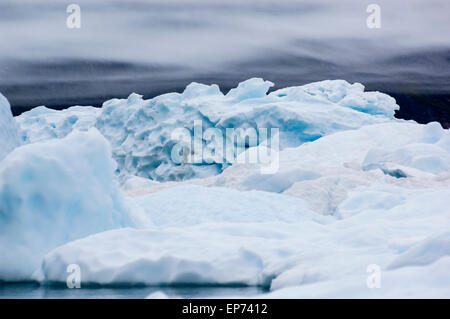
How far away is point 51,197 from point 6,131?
4.23 m

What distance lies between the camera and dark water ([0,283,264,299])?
532 cm

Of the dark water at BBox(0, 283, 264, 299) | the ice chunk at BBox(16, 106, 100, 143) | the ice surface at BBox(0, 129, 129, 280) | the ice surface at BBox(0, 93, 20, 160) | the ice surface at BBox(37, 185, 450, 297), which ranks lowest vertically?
the dark water at BBox(0, 283, 264, 299)

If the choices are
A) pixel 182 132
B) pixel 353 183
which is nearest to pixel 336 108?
pixel 182 132

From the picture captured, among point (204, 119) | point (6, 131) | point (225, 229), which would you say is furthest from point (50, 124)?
point (225, 229)

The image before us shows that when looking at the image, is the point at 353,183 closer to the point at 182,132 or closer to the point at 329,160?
the point at 329,160

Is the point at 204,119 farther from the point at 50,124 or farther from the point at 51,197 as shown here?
the point at 51,197

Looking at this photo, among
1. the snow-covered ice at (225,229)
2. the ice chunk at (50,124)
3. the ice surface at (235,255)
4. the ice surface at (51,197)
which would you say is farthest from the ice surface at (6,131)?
the ice chunk at (50,124)

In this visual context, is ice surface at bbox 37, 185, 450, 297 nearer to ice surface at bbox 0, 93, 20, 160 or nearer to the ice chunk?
ice surface at bbox 0, 93, 20, 160

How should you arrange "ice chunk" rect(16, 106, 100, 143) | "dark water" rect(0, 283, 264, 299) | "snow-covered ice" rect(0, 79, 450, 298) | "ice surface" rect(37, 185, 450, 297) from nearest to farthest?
1. "snow-covered ice" rect(0, 79, 450, 298)
2. "dark water" rect(0, 283, 264, 299)
3. "ice surface" rect(37, 185, 450, 297)
4. "ice chunk" rect(16, 106, 100, 143)

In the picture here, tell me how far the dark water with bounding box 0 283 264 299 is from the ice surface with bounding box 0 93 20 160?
460cm

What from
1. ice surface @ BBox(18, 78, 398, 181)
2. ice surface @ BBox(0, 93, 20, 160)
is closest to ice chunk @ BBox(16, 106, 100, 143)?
ice surface @ BBox(18, 78, 398, 181)

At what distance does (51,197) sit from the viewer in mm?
6477
